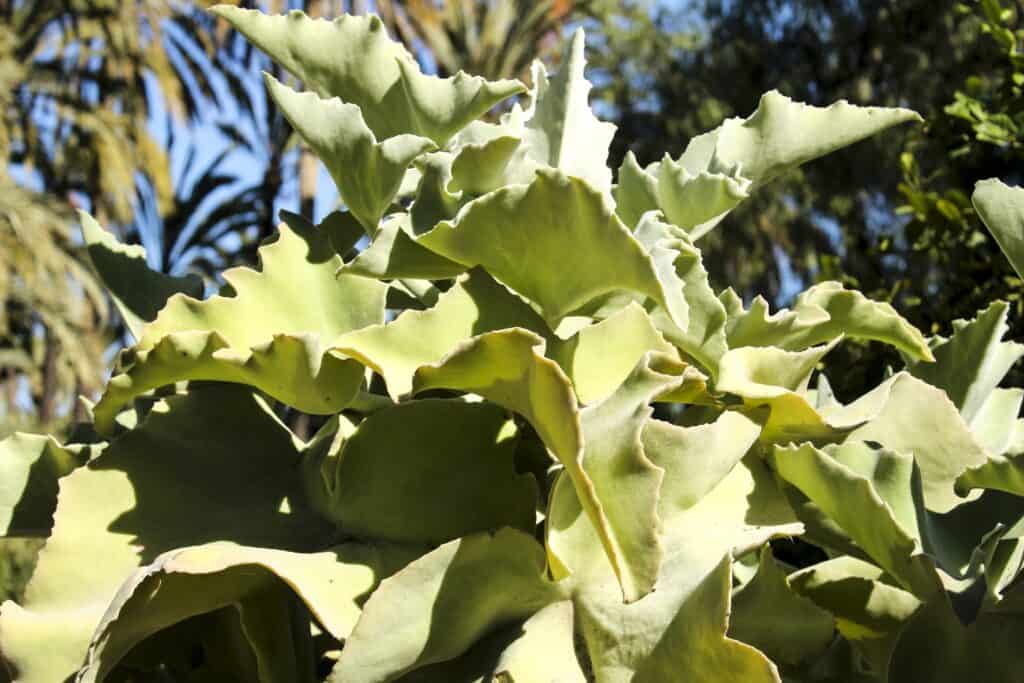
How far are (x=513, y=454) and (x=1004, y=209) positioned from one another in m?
0.35

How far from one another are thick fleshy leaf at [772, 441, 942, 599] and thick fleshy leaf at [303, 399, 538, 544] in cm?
16

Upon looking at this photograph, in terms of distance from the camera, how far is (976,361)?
848 millimetres

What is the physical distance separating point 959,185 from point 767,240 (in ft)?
35.9

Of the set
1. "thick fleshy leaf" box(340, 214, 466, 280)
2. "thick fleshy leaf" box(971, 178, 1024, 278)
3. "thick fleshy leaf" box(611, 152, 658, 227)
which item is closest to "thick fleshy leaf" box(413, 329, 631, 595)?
"thick fleshy leaf" box(340, 214, 466, 280)

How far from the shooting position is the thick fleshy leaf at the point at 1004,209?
747 millimetres

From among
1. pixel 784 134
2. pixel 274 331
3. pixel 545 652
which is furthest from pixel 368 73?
pixel 545 652

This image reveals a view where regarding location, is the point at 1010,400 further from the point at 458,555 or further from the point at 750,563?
the point at 458,555

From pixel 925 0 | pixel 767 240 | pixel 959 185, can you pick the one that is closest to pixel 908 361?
pixel 959 185

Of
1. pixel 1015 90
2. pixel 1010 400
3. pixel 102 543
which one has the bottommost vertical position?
pixel 1015 90

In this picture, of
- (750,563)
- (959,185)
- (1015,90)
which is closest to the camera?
(750,563)

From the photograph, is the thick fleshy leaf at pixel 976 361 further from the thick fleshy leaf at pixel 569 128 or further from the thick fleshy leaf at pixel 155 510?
the thick fleshy leaf at pixel 155 510

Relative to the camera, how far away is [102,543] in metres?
0.68

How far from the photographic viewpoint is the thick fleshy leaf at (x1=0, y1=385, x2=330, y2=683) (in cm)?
64

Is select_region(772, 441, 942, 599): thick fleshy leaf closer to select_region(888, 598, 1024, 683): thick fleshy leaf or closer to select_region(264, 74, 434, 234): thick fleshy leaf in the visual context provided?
select_region(888, 598, 1024, 683): thick fleshy leaf
